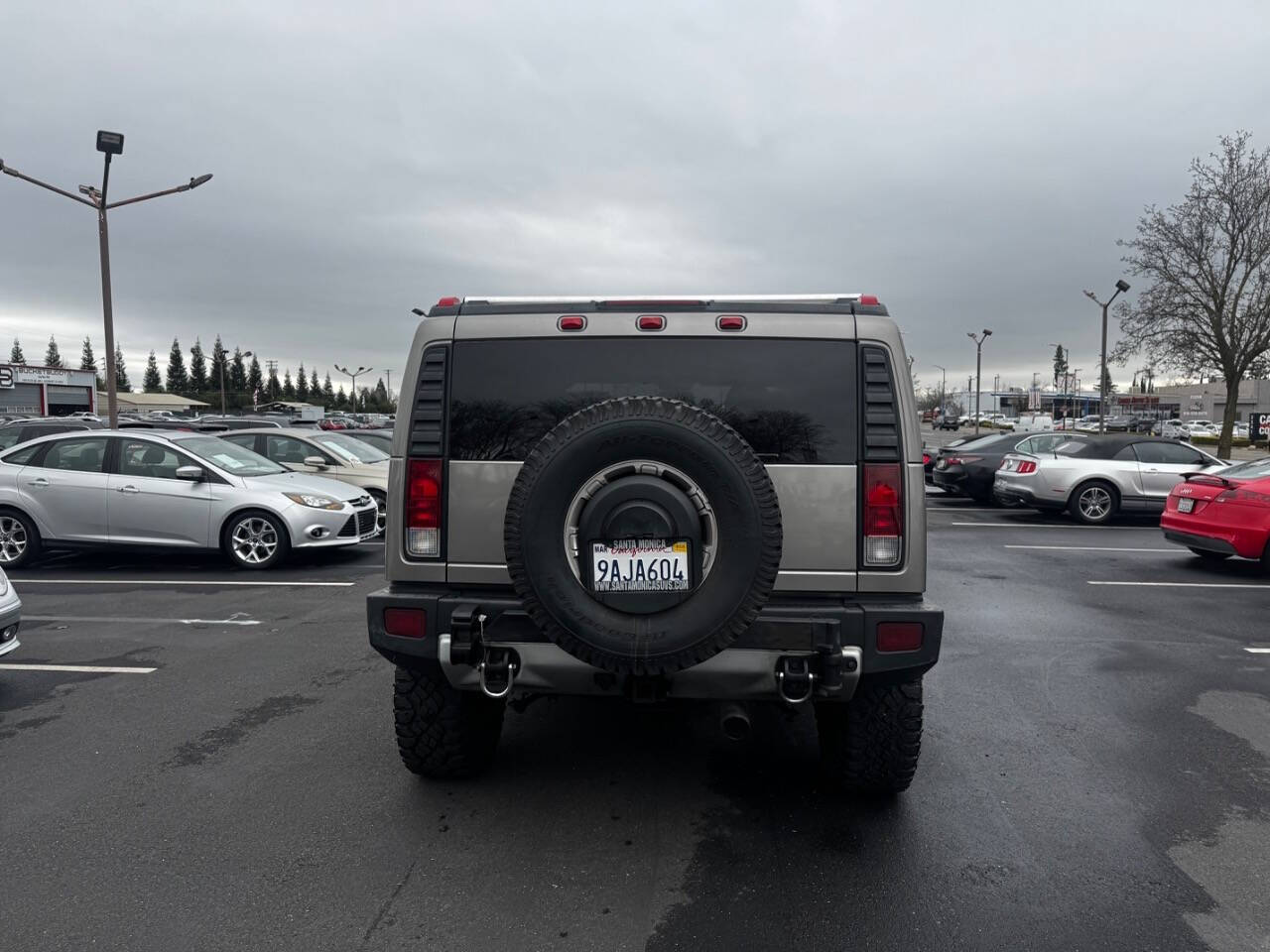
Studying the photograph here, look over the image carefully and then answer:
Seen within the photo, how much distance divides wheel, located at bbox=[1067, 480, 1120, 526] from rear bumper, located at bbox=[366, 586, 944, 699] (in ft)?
41.0

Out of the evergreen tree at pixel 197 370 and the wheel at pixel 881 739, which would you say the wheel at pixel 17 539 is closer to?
the wheel at pixel 881 739

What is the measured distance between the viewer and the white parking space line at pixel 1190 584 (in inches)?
341

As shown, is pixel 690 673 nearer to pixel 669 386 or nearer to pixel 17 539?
pixel 669 386

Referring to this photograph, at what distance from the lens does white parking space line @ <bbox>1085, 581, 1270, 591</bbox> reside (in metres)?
8.66

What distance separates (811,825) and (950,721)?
1620mm

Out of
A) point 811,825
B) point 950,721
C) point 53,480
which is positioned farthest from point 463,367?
point 53,480

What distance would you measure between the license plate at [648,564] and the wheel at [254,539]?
749 centimetres

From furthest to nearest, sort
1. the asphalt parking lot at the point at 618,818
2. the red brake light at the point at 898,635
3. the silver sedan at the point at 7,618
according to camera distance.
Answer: the silver sedan at the point at 7,618, the red brake light at the point at 898,635, the asphalt parking lot at the point at 618,818

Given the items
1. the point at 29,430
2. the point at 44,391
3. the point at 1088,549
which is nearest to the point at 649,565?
the point at 1088,549

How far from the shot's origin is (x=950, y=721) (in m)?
4.68

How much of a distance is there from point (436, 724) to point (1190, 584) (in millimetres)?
8380

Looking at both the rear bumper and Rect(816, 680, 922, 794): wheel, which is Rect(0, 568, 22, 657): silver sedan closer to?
the rear bumper

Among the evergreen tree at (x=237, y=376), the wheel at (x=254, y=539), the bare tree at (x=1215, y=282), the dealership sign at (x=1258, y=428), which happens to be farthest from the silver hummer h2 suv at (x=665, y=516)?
the evergreen tree at (x=237, y=376)

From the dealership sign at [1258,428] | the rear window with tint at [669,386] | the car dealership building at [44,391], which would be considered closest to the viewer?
the rear window with tint at [669,386]
